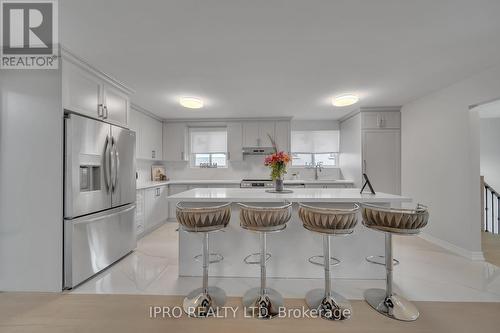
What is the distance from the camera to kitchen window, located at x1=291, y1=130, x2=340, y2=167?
5.48 m

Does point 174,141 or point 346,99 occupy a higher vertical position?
point 346,99

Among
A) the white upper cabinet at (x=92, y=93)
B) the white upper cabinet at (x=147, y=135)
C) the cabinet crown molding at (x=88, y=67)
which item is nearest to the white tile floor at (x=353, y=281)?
the white upper cabinet at (x=92, y=93)

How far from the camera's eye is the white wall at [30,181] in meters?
2.13

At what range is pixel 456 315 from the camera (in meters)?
1.82

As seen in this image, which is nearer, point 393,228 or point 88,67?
point 393,228

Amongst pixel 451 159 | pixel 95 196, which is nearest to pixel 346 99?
pixel 451 159

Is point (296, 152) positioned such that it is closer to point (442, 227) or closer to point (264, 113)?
point (264, 113)

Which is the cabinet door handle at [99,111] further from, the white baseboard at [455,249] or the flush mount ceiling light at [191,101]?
the white baseboard at [455,249]

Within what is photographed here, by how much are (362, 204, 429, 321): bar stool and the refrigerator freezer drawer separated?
9.23 feet

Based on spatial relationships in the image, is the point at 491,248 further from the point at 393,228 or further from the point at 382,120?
the point at 393,228

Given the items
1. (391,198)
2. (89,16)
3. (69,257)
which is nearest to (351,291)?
(391,198)

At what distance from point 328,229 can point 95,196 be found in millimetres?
2494

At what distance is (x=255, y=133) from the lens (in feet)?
16.9

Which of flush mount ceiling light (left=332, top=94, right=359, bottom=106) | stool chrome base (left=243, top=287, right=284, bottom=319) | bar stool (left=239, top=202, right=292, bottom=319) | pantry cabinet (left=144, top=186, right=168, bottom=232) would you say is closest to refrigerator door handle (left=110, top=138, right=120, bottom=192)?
pantry cabinet (left=144, top=186, right=168, bottom=232)
